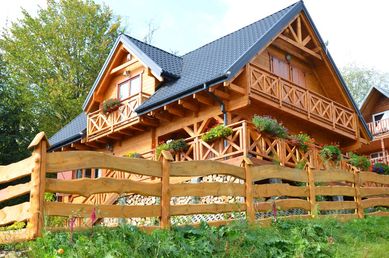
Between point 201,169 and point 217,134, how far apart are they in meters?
6.90

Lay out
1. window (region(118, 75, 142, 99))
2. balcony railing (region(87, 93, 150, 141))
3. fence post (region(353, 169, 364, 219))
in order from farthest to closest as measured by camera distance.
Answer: window (region(118, 75, 142, 99))
balcony railing (region(87, 93, 150, 141))
fence post (region(353, 169, 364, 219))

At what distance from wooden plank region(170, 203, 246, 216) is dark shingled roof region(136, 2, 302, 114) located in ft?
22.8

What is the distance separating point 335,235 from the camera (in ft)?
28.8

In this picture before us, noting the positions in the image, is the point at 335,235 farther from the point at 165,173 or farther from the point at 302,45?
the point at 302,45

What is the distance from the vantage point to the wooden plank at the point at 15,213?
248 inches

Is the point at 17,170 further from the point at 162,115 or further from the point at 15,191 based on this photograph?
the point at 162,115

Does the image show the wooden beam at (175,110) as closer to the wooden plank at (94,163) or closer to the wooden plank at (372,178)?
the wooden plank at (372,178)

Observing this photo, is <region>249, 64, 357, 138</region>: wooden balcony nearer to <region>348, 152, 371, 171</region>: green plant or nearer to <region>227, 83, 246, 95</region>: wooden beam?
<region>227, 83, 246, 95</region>: wooden beam

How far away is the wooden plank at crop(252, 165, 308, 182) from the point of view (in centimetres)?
945

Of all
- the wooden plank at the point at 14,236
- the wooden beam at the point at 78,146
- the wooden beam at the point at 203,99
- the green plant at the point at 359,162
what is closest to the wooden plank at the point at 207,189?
the wooden plank at the point at 14,236

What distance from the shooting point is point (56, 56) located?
109 ft

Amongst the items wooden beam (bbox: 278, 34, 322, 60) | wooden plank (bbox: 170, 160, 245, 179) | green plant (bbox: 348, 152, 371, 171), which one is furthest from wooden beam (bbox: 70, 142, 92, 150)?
wooden plank (bbox: 170, 160, 245, 179)

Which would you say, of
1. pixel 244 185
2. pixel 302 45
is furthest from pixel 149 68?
pixel 244 185

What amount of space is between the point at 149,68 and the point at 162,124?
2176 millimetres
